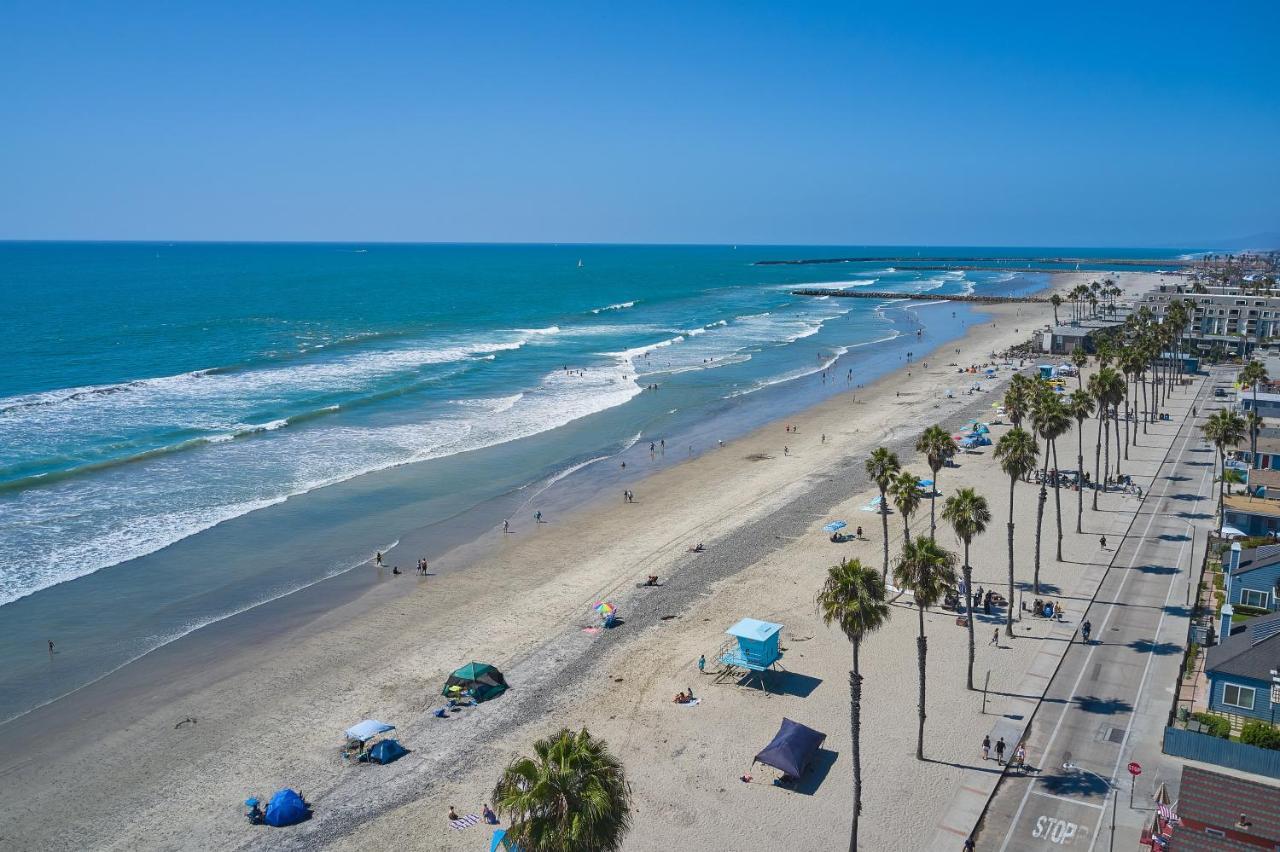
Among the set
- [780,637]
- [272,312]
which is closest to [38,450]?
[780,637]

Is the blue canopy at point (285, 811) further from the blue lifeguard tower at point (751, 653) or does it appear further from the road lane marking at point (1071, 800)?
the road lane marking at point (1071, 800)

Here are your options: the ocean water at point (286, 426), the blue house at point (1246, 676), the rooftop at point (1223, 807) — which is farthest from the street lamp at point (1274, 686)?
the ocean water at point (286, 426)

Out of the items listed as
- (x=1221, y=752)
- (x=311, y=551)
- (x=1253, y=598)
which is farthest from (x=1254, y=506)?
(x=311, y=551)

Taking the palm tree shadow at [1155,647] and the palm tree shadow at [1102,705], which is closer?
the palm tree shadow at [1102,705]

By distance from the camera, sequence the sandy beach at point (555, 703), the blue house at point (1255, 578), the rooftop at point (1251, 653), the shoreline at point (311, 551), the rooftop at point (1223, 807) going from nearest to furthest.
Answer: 1. the rooftop at point (1223, 807)
2. the sandy beach at point (555, 703)
3. the rooftop at point (1251, 653)
4. the blue house at point (1255, 578)
5. the shoreline at point (311, 551)

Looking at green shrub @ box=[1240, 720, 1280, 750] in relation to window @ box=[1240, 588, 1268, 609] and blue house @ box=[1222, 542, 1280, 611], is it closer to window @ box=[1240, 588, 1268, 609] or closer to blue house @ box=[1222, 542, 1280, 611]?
blue house @ box=[1222, 542, 1280, 611]

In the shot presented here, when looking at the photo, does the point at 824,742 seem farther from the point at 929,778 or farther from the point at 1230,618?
the point at 1230,618

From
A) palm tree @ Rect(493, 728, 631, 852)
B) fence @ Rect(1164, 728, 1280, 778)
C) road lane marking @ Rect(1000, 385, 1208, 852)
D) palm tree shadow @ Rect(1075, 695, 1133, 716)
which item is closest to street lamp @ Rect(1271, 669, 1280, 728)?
fence @ Rect(1164, 728, 1280, 778)
